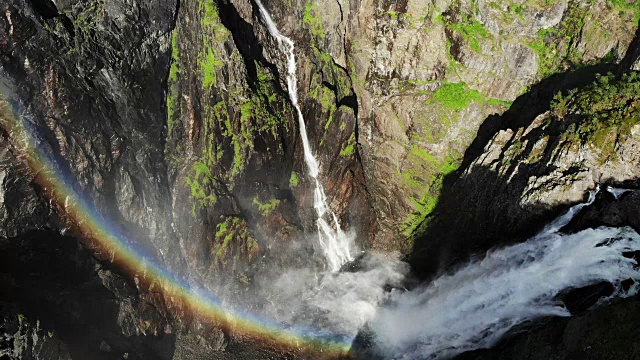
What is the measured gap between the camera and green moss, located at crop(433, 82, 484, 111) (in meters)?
27.9

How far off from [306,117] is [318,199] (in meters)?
5.61

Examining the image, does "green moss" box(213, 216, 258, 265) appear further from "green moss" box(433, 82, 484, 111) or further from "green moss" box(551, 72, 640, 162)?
"green moss" box(551, 72, 640, 162)

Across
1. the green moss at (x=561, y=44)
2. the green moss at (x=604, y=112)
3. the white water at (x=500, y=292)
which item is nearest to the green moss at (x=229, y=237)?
the white water at (x=500, y=292)

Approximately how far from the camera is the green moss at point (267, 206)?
25.7m

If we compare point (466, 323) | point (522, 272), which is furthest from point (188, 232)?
point (522, 272)

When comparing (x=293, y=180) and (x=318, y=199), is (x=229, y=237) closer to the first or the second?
(x=293, y=180)

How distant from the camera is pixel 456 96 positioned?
2812 centimetres

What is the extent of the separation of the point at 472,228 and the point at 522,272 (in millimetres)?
6078

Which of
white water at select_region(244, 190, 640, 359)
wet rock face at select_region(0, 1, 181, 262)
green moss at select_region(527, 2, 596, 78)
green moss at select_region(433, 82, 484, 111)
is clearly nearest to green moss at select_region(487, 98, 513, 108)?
green moss at select_region(433, 82, 484, 111)

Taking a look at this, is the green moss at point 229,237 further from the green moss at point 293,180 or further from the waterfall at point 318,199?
the waterfall at point 318,199

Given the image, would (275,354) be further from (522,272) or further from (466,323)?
(522,272)

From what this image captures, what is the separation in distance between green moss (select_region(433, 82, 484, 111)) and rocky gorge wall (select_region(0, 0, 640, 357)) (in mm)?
96

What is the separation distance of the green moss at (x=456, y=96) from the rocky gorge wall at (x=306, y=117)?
96 mm

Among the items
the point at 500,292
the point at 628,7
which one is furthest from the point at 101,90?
the point at 628,7
